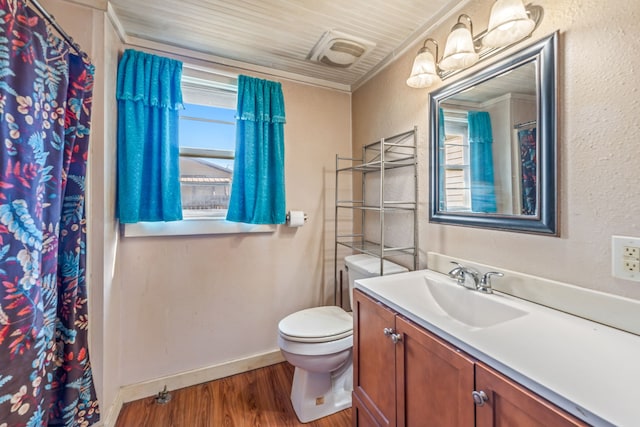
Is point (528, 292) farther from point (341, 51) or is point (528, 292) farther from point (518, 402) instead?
point (341, 51)

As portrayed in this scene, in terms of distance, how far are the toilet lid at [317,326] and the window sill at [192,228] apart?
2.11 feet

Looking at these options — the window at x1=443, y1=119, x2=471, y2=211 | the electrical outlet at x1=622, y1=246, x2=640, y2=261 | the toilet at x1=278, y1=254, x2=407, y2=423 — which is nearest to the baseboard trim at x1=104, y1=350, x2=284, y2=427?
the toilet at x1=278, y1=254, x2=407, y2=423

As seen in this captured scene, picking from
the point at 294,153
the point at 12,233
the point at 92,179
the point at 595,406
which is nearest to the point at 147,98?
the point at 92,179

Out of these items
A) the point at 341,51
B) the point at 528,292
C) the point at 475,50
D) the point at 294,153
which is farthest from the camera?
the point at 294,153

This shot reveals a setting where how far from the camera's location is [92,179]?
49.1 inches

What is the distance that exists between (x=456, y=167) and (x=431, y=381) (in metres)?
0.96

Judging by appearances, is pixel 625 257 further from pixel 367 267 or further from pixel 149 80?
pixel 149 80

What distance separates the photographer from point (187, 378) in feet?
5.55

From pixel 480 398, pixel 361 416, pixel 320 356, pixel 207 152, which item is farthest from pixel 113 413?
pixel 480 398

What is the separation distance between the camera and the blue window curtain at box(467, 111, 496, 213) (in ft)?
3.78

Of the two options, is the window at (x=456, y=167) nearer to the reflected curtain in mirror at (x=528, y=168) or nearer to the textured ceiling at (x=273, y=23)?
the reflected curtain in mirror at (x=528, y=168)

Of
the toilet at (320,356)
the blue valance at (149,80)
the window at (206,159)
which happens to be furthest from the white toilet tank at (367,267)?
the blue valance at (149,80)

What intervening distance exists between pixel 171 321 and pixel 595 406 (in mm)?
1903

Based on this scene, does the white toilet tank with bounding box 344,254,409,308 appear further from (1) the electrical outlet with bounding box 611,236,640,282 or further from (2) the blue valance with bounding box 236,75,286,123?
(2) the blue valance with bounding box 236,75,286,123
